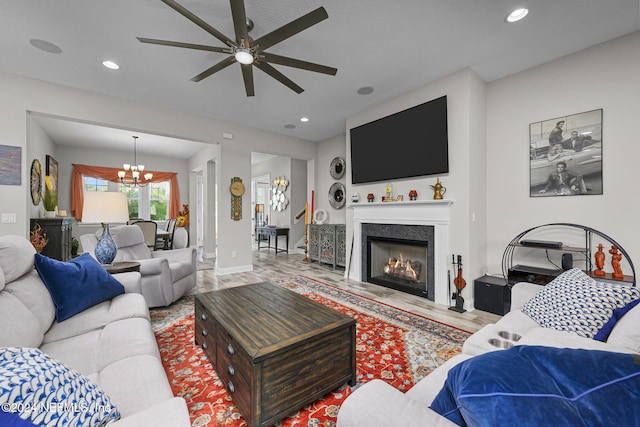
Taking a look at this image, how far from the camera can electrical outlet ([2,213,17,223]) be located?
313cm

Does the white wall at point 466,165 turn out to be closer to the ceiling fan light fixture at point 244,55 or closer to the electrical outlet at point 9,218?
the ceiling fan light fixture at point 244,55

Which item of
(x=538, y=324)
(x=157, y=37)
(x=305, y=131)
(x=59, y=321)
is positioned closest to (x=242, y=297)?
(x=59, y=321)

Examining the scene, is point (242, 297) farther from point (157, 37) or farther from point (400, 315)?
point (157, 37)

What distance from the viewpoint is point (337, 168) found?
5805 millimetres

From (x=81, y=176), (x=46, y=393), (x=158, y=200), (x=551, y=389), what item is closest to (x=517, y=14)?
(x=551, y=389)

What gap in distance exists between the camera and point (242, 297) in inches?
84.6

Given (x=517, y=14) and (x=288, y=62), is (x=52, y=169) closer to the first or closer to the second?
(x=288, y=62)

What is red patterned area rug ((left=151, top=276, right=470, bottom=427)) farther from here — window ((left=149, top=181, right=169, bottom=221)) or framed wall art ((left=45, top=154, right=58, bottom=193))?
window ((left=149, top=181, right=169, bottom=221))

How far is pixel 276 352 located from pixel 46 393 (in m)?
0.88

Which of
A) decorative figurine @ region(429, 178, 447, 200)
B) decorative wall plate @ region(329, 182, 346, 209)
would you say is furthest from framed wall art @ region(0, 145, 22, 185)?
decorative figurine @ region(429, 178, 447, 200)

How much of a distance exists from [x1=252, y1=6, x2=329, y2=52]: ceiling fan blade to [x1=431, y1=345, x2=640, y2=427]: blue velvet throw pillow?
208 centimetres

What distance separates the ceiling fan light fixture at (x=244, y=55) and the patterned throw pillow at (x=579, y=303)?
9.09 ft

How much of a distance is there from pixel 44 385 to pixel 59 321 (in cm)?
145

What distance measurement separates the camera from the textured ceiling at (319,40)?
2.20 meters
